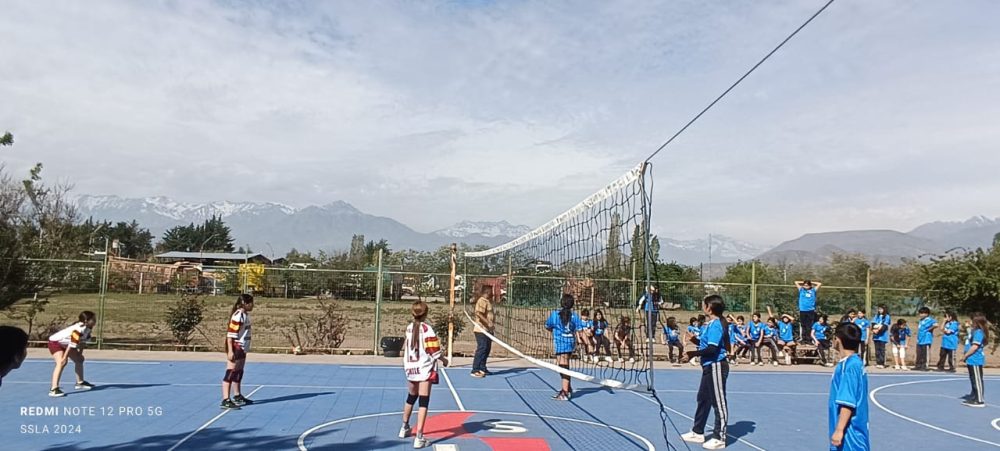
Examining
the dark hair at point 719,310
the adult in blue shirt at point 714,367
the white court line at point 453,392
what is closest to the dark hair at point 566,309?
the white court line at point 453,392

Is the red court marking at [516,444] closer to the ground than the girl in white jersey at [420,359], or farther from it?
closer to the ground

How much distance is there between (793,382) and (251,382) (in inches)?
443

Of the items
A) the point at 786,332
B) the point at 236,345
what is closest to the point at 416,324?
the point at 236,345

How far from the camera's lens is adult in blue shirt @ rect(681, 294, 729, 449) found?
8492 millimetres

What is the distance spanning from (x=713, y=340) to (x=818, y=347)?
474 inches

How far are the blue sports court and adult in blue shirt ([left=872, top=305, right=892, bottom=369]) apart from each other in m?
3.83

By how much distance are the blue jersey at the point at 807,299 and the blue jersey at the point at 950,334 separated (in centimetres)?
328

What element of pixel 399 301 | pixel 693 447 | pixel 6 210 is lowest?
pixel 693 447

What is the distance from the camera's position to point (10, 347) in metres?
4.38

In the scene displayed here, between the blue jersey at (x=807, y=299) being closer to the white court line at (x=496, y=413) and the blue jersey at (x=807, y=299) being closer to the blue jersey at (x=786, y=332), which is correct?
the blue jersey at (x=786, y=332)

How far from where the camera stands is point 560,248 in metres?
11.7

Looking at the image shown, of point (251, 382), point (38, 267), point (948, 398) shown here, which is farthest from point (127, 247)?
point (948, 398)

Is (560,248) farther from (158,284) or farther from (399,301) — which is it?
(158,284)

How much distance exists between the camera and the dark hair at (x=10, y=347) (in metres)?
4.34
